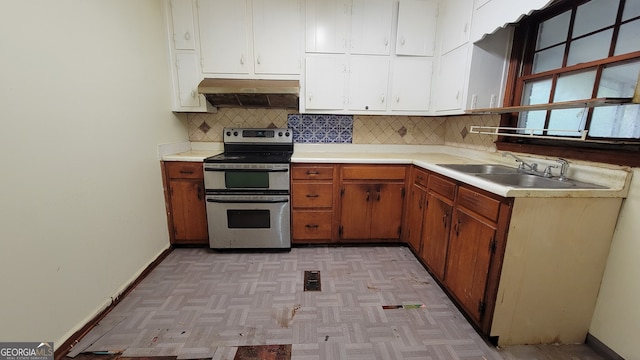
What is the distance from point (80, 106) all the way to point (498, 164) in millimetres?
2968

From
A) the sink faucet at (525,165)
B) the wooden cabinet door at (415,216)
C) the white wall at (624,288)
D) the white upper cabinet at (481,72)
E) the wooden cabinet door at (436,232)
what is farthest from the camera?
the wooden cabinet door at (415,216)

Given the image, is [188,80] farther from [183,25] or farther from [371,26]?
[371,26]

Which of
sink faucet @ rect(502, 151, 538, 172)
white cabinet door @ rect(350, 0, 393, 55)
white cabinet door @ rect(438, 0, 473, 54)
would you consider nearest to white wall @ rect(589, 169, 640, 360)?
sink faucet @ rect(502, 151, 538, 172)

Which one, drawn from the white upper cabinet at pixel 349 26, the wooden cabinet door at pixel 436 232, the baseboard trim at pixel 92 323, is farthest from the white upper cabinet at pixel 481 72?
the baseboard trim at pixel 92 323

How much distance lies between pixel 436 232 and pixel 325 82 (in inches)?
68.3

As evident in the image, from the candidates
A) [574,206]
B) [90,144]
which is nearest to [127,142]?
[90,144]

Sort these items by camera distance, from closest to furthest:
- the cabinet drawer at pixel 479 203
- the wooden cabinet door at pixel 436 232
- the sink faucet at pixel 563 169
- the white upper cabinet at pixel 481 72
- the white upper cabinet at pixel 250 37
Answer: the cabinet drawer at pixel 479 203
the sink faucet at pixel 563 169
the wooden cabinet door at pixel 436 232
the white upper cabinet at pixel 481 72
the white upper cabinet at pixel 250 37

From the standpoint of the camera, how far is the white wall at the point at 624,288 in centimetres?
131

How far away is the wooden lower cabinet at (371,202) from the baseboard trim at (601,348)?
144cm

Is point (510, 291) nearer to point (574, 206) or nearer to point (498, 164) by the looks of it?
point (574, 206)

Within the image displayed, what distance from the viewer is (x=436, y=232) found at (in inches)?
81.7

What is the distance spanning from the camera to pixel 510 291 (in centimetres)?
144

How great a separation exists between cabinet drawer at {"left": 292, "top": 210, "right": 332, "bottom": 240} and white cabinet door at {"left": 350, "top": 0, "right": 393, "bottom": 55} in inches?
65.2

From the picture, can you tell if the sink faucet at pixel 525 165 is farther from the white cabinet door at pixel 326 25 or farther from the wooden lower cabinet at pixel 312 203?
the white cabinet door at pixel 326 25
